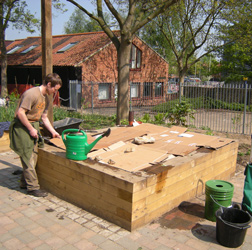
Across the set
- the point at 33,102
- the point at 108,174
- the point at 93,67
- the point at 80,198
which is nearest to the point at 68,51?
the point at 93,67

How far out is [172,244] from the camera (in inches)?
135

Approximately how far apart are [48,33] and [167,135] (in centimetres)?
350

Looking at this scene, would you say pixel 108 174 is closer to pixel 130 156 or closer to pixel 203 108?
pixel 130 156

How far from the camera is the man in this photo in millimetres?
4285

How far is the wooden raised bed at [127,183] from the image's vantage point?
3.61m

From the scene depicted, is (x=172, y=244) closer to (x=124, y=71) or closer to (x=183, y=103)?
(x=183, y=103)


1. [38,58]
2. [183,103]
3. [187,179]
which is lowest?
[187,179]

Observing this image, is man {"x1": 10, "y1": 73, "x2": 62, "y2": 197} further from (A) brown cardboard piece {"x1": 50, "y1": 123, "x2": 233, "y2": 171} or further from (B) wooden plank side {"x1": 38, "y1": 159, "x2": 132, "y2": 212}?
(A) brown cardboard piece {"x1": 50, "y1": 123, "x2": 233, "y2": 171}

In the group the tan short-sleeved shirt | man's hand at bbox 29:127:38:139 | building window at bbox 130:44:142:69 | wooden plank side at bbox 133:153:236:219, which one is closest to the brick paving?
wooden plank side at bbox 133:153:236:219

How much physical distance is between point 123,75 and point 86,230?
25.7ft

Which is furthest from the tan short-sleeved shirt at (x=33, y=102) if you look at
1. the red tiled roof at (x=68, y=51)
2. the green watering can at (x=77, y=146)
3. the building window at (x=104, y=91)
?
the building window at (x=104, y=91)

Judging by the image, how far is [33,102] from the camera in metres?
4.35

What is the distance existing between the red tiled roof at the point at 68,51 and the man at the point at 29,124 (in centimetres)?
1490

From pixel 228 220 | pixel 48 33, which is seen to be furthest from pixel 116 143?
pixel 48 33
